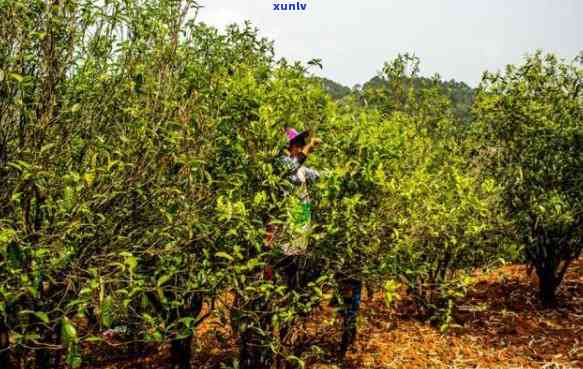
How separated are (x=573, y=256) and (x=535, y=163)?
5.94ft

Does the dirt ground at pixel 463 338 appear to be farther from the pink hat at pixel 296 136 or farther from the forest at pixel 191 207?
the pink hat at pixel 296 136

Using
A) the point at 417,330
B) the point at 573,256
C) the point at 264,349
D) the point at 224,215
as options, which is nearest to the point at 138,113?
the point at 224,215

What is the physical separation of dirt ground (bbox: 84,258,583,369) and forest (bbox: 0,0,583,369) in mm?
44

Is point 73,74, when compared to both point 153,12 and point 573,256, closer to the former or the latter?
point 153,12

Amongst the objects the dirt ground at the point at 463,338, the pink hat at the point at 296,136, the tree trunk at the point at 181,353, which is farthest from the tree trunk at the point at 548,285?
the pink hat at the point at 296,136

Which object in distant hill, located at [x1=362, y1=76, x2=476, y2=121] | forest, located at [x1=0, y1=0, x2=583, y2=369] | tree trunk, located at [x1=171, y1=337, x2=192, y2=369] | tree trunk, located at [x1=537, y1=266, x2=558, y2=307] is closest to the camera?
forest, located at [x1=0, y1=0, x2=583, y2=369]

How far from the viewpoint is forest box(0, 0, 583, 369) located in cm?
315

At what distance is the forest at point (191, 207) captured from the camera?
3148mm

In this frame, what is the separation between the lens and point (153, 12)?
4582mm

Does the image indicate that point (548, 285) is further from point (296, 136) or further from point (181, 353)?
point (296, 136)

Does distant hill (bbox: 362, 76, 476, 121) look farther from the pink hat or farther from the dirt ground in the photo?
the pink hat

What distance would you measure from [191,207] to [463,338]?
5400 mm

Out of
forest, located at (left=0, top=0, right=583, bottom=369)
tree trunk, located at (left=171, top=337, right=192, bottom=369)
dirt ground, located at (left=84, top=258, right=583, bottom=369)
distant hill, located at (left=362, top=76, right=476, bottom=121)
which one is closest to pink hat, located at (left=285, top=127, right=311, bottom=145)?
forest, located at (left=0, top=0, right=583, bottom=369)

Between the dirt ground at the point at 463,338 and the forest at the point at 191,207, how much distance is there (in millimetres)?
44
